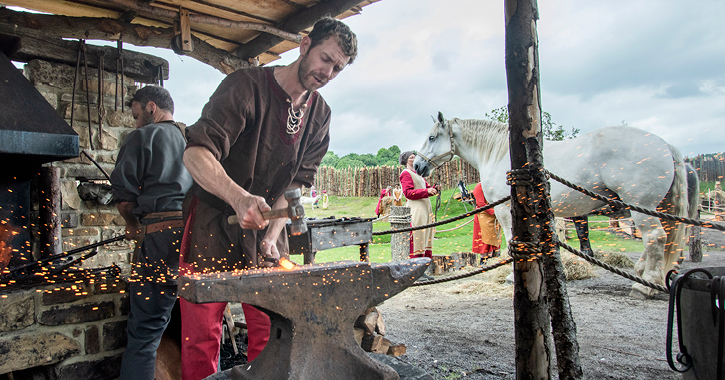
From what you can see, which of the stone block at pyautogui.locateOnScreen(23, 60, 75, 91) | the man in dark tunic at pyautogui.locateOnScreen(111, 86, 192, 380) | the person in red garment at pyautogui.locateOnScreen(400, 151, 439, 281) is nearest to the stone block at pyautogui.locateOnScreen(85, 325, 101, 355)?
the man in dark tunic at pyautogui.locateOnScreen(111, 86, 192, 380)

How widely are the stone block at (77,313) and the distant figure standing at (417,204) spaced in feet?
15.4

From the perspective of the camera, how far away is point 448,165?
20.3 m

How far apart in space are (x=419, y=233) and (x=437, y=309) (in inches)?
70.9

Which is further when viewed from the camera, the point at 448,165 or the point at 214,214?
the point at 448,165

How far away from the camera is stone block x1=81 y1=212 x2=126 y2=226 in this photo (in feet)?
13.3

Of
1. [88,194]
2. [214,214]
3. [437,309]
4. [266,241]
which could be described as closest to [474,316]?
[437,309]

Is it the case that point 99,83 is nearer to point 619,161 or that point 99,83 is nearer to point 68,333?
point 68,333

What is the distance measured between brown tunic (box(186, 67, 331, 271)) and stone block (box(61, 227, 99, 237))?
267 cm

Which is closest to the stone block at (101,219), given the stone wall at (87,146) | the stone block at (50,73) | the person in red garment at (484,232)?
the stone wall at (87,146)

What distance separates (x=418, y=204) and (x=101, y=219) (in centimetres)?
455

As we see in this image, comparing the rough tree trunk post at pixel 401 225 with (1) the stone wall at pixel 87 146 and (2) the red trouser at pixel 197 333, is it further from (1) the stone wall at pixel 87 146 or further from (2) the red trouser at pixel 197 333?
(2) the red trouser at pixel 197 333

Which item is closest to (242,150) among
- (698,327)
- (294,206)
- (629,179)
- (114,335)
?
(294,206)

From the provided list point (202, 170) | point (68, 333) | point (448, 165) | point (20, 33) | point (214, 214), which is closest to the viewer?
point (202, 170)

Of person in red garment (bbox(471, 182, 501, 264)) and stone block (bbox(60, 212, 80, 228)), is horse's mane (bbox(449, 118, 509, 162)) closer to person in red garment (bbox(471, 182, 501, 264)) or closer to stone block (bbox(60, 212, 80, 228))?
person in red garment (bbox(471, 182, 501, 264))
